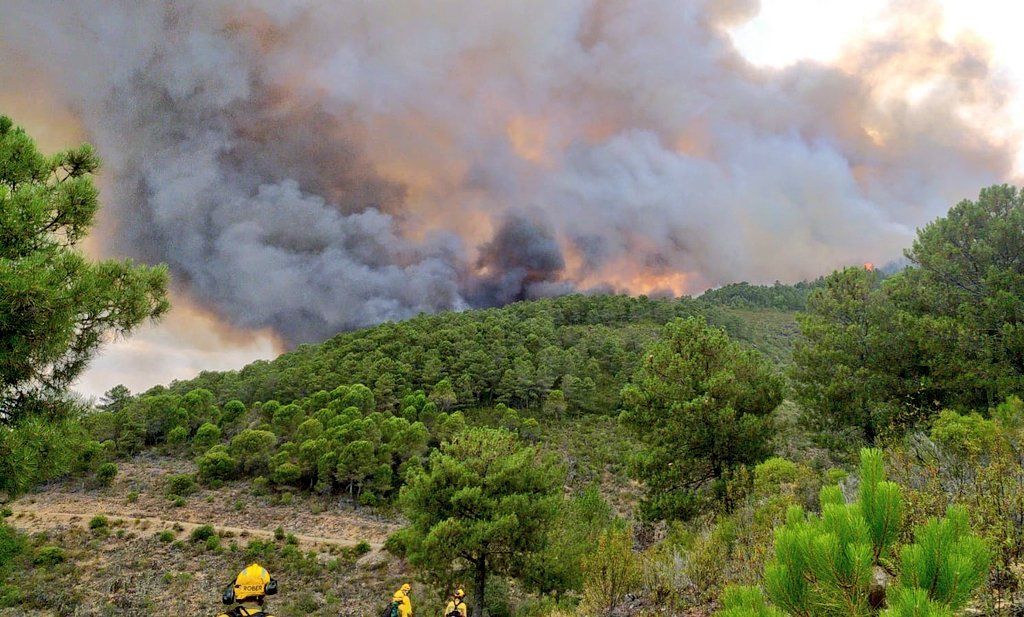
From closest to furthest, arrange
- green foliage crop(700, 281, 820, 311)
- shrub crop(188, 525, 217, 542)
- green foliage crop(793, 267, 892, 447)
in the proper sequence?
green foliage crop(793, 267, 892, 447), shrub crop(188, 525, 217, 542), green foliage crop(700, 281, 820, 311)

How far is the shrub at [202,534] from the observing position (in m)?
29.7

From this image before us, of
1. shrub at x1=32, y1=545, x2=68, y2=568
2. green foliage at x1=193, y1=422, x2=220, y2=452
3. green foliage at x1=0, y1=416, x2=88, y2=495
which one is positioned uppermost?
green foliage at x1=193, y1=422, x2=220, y2=452

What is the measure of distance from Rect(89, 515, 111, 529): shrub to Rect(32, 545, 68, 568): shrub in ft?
11.5

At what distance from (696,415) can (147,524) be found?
3595 cm

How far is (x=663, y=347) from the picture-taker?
17.6 metres

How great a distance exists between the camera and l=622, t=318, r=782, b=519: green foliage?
50.8 feet

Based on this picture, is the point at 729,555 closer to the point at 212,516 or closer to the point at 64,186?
the point at 64,186

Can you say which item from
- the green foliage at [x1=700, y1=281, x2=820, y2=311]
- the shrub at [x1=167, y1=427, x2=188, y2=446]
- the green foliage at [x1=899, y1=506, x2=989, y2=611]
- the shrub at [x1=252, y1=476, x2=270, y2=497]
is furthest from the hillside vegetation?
the green foliage at [x1=700, y1=281, x2=820, y2=311]

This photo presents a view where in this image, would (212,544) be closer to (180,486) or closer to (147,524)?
(147,524)

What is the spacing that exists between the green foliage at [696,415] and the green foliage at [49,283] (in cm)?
1475

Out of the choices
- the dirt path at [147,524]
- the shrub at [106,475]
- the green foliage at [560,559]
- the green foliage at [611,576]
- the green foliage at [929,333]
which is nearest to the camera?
the green foliage at [611,576]

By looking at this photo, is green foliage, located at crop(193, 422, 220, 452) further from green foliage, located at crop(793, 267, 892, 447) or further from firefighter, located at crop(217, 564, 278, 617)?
firefighter, located at crop(217, 564, 278, 617)

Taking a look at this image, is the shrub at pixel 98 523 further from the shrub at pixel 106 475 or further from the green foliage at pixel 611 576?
the green foliage at pixel 611 576

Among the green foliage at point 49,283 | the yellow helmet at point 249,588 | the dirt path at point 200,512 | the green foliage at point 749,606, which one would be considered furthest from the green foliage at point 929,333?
the dirt path at point 200,512
